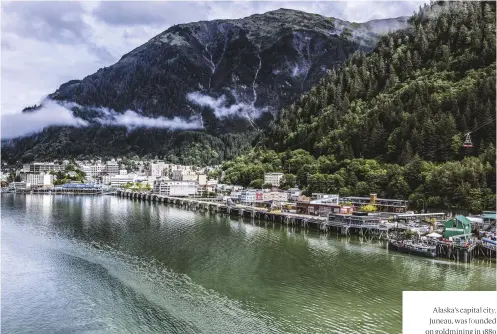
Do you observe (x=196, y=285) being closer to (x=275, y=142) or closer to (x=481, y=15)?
(x=275, y=142)

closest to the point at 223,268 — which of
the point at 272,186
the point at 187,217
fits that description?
the point at 187,217

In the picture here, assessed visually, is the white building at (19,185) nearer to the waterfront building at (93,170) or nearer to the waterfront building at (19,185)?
the waterfront building at (19,185)

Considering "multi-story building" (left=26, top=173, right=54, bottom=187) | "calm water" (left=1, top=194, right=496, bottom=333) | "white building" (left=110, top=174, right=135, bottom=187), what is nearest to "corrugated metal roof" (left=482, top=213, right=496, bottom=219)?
"calm water" (left=1, top=194, right=496, bottom=333)

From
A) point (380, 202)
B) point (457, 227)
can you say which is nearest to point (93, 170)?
point (380, 202)

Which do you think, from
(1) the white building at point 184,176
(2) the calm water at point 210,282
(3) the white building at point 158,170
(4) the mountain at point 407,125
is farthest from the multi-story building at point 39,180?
(2) the calm water at point 210,282

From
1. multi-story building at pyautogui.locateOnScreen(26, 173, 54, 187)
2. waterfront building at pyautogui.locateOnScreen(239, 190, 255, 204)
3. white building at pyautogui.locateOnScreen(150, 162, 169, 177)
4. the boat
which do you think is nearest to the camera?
the boat

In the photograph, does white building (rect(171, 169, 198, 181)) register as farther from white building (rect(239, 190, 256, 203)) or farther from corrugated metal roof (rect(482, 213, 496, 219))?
corrugated metal roof (rect(482, 213, 496, 219))
